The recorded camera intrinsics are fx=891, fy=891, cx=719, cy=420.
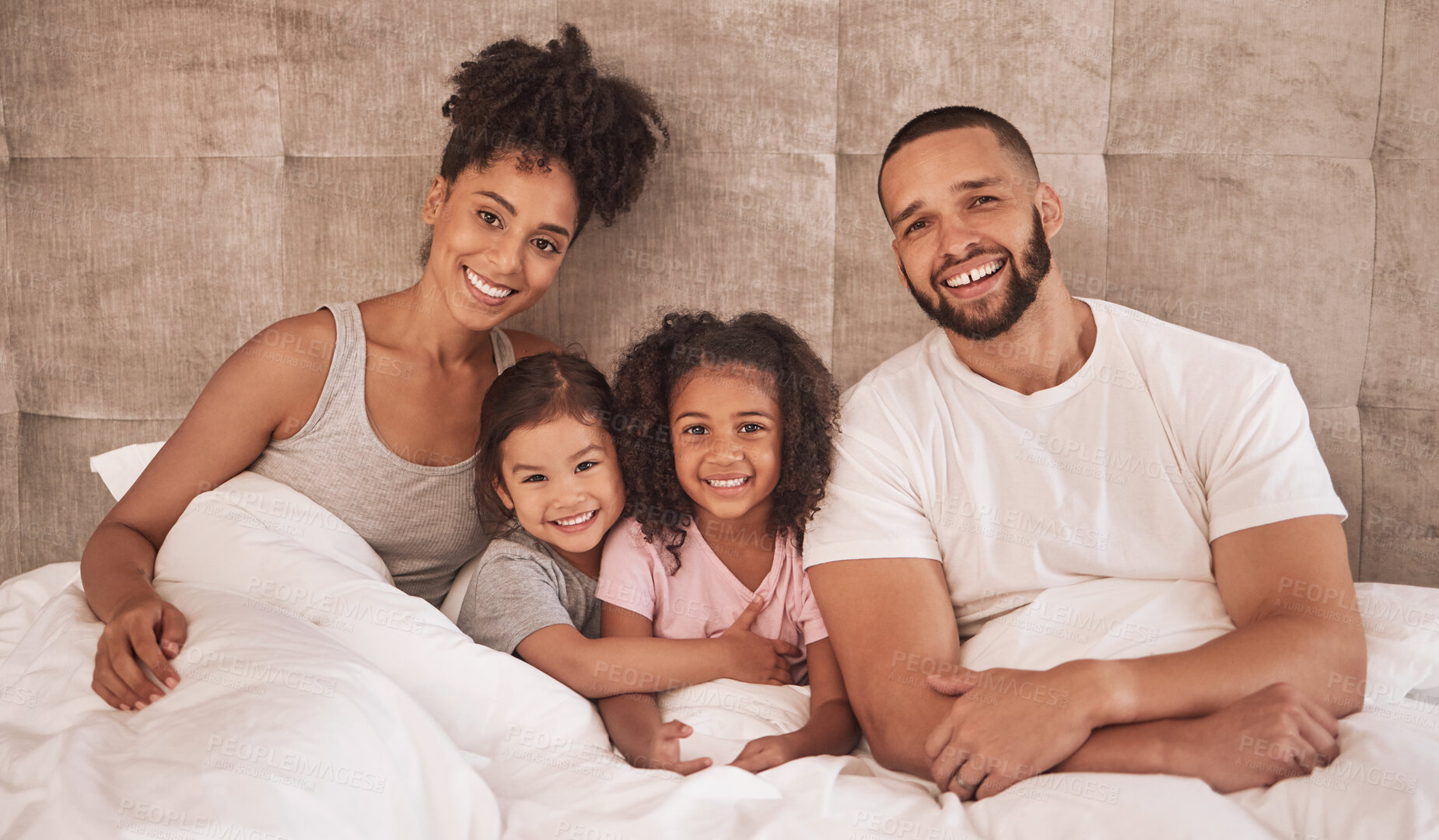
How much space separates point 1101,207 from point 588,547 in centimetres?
114

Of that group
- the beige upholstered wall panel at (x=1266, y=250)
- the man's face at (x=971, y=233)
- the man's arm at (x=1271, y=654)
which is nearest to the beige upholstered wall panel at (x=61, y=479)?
the man's face at (x=971, y=233)

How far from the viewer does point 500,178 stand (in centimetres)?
150

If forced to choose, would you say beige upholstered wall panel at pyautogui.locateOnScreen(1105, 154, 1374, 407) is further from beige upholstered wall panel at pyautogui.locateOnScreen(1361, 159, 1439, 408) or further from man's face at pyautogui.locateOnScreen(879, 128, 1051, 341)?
man's face at pyautogui.locateOnScreen(879, 128, 1051, 341)

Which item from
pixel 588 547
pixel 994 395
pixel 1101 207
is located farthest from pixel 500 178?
pixel 1101 207

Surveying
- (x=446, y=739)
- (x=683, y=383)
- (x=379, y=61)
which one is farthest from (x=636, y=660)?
(x=379, y=61)

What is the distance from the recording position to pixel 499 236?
151 cm

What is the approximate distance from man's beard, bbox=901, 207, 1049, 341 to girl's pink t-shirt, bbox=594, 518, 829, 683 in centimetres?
44

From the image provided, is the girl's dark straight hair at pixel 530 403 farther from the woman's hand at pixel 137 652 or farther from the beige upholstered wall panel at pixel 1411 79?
the beige upholstered wall panel at pixel 1411 79

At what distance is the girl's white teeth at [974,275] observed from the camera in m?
1.34

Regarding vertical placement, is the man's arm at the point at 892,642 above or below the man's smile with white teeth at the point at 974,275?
below

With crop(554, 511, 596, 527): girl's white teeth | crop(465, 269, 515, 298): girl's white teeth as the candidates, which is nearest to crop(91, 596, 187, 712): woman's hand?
crop(554, 511, 596, 527): girl's white teeth

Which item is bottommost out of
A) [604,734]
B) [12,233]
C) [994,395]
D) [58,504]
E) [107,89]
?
A: [604,734]

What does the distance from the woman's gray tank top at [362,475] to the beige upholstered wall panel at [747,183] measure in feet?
1.13

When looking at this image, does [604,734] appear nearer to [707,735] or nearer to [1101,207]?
[707,735]
